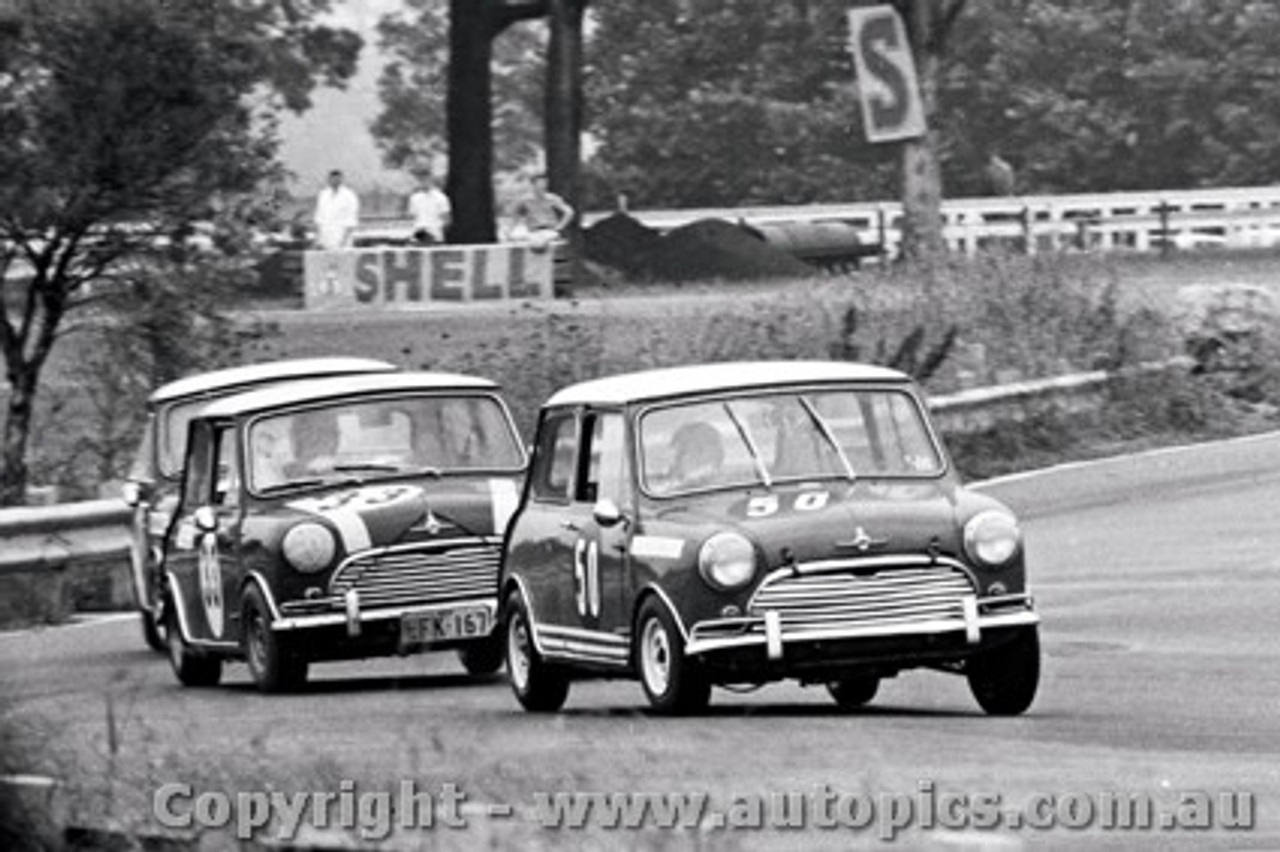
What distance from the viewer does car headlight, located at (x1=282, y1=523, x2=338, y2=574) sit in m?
17.2

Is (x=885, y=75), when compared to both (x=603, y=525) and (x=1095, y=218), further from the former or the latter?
(x=1095, y=218)

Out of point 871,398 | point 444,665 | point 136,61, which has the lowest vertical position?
point 444,665

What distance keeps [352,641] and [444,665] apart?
201 centimetres

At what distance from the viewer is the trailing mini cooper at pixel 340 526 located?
17141mm

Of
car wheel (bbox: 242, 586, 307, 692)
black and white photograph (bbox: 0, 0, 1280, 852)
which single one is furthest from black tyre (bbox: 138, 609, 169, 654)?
car wheel (bbox: 242, 586, 307, 692)

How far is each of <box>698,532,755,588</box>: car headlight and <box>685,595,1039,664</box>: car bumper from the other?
5.9 inches

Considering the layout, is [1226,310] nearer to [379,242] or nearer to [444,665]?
[444,665]

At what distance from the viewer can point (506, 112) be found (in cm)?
10019

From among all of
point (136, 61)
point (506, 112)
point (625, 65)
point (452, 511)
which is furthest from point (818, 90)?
point (452, 511)

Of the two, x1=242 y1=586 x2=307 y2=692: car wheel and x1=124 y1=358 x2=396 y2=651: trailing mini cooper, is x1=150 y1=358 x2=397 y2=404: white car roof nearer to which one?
x1=124 y1=358 x2=396 y2=651: trailing mini cooper

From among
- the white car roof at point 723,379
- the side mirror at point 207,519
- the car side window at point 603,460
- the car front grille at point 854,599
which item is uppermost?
the white car roof at point 723,379

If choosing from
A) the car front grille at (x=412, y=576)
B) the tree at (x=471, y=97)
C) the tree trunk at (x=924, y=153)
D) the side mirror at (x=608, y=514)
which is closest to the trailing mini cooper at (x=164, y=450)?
the car front grille at (x=412, y=576)

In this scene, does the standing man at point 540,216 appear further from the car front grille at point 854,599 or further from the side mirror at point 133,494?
the car front grille at point 854,599

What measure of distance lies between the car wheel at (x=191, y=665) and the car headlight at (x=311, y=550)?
1365 mm
